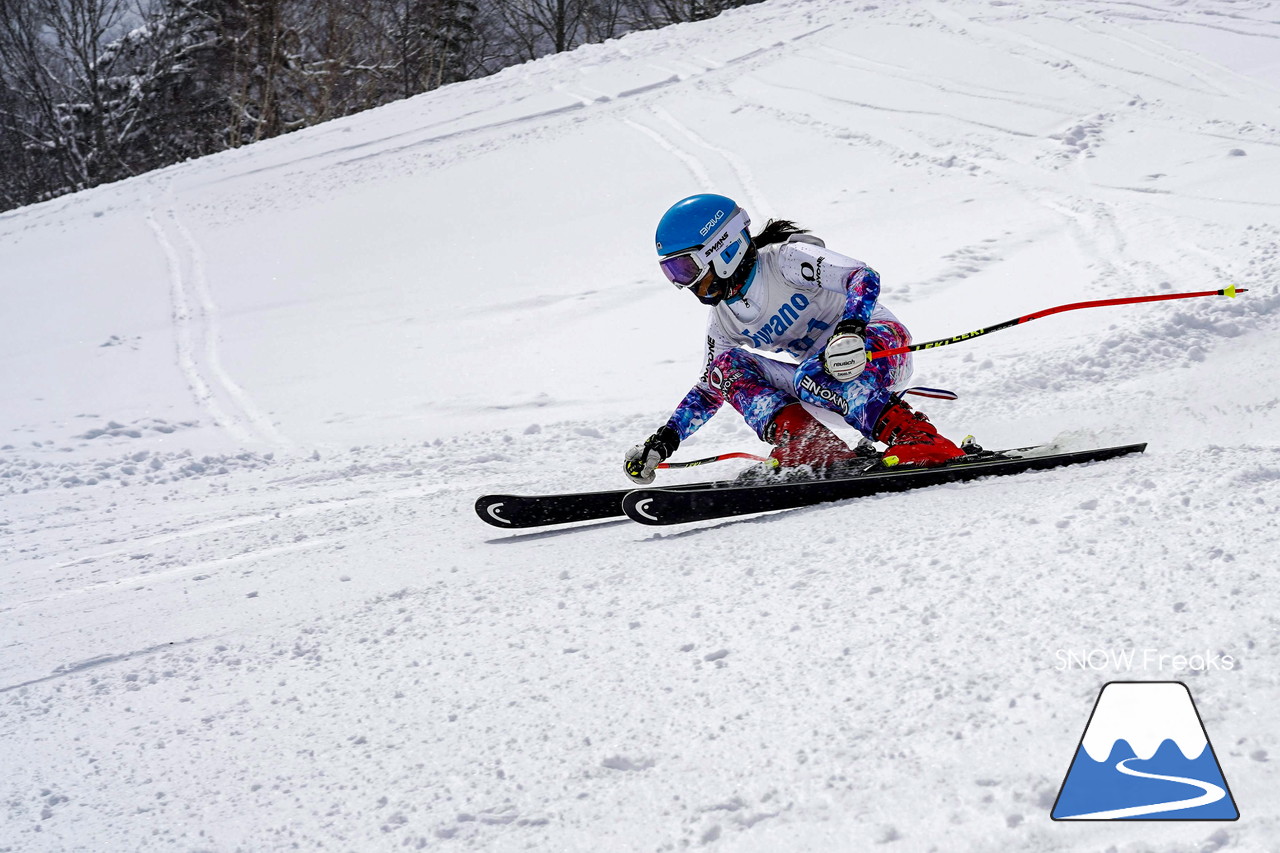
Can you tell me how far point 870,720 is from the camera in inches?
76.5

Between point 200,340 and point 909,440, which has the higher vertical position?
point 200,340

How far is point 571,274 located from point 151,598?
265 inches

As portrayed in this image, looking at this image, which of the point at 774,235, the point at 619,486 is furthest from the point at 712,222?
the point at 619,486

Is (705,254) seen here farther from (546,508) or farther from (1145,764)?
(1145,764)

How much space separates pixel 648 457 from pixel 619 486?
638mm

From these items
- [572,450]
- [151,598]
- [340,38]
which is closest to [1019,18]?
[572,450]

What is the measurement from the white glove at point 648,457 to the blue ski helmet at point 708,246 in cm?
67

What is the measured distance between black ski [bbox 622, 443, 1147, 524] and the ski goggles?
884 mm

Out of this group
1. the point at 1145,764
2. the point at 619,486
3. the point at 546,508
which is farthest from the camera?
the point at 619,486

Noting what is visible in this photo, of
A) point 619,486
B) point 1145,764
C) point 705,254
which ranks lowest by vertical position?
point 619,486

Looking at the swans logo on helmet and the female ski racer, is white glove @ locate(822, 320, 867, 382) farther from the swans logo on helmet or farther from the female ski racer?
the swans logo on helmet

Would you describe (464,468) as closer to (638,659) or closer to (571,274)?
(638,659)

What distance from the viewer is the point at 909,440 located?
3.70 m

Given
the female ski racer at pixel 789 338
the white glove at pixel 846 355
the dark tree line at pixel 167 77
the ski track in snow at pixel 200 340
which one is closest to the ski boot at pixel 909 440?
the female ski racer at pixel 789 338
